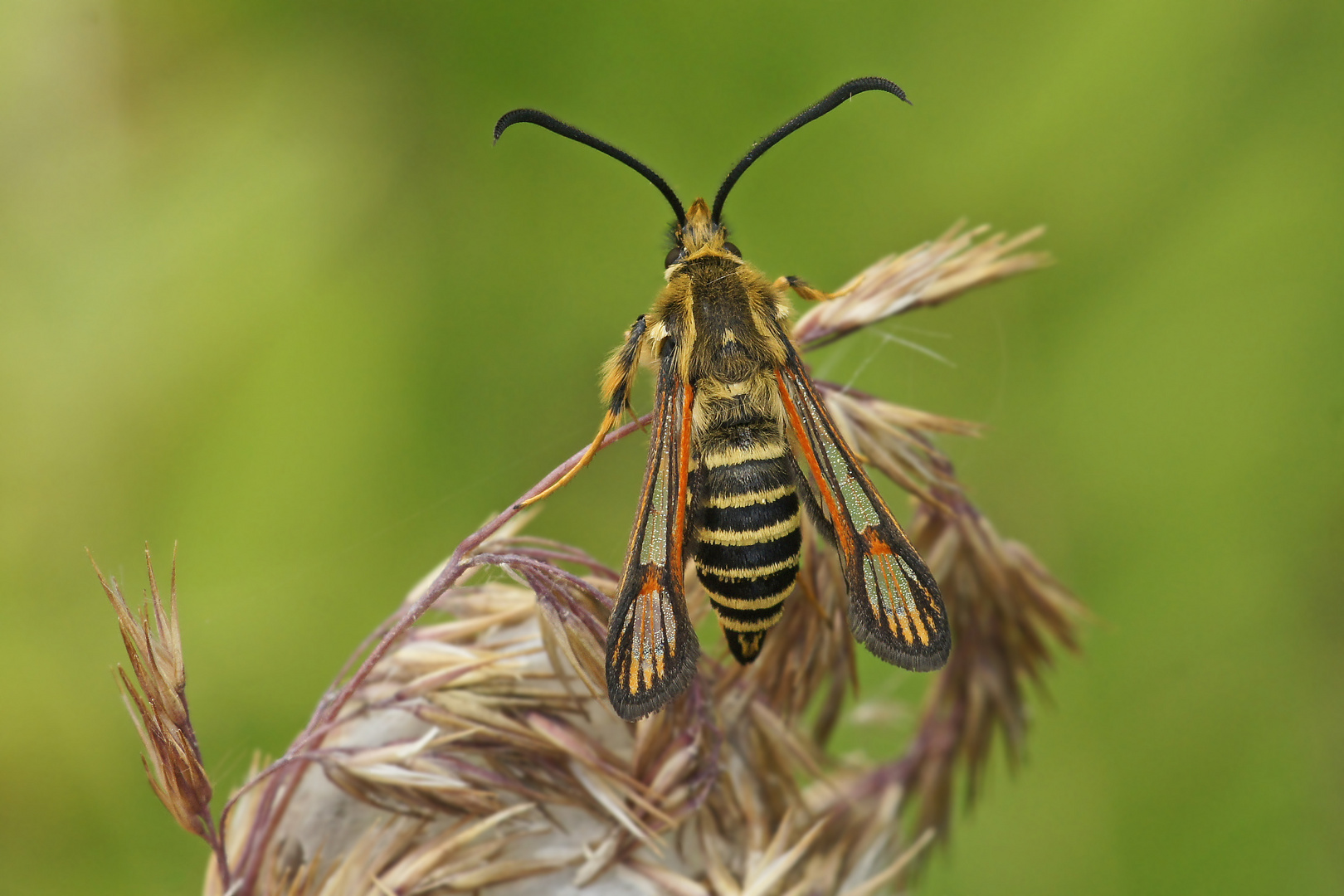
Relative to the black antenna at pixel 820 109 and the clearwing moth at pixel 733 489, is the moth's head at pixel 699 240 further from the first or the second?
the black antenna at pixel 820 109

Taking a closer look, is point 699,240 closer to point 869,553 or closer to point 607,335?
point 869,553

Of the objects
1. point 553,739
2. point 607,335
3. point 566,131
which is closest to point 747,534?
point 553,739

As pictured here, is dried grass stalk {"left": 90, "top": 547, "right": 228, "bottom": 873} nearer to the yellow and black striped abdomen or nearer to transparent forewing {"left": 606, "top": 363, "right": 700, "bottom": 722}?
transparent forewing {"left": 606, "top": 363, "right": 700, "bottom": 722}

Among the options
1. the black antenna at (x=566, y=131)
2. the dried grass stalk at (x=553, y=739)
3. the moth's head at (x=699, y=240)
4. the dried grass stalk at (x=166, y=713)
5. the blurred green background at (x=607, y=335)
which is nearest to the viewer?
the dried grass stalk at (x=166, y=713)

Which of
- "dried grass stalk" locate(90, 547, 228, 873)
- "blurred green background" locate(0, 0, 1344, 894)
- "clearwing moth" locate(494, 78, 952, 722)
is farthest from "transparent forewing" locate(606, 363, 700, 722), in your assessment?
"blurred green background" locate(0, 0, 1344, 894)

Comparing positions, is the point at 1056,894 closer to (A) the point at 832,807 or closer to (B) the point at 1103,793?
(B) the point at 1103,793

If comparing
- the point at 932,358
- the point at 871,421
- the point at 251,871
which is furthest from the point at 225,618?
the point at 932,358

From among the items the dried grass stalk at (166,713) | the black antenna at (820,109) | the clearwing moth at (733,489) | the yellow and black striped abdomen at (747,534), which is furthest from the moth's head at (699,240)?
the dried grass stalk at (166,713)
